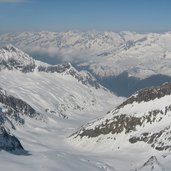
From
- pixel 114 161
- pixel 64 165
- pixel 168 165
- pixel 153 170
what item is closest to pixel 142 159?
pixel 114 161

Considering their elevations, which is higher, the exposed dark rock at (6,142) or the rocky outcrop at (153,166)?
the exposed dark rock at (6,142)

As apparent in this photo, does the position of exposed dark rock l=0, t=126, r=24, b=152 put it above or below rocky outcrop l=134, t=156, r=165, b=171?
above

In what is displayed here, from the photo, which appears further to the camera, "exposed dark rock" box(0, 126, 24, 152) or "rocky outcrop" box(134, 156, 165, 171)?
"rocky outcrop" box(134, 156, 165, 171)

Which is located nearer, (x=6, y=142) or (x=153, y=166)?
(x=6, y=142)

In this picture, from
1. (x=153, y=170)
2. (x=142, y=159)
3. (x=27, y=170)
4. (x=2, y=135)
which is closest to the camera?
(x=27, y=170)

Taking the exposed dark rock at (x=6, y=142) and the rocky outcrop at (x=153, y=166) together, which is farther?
the rocky outcrop at (x=153, y=166)

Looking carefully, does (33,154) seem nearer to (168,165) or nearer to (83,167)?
(83,167)

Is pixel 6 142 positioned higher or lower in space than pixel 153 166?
higher

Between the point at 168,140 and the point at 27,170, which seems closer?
the point at 27,170

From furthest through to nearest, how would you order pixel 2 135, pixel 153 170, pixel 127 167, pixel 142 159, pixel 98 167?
pixel 142 159, pixel 127 167, pixel 98 167, pixel 153 170, pixel 2 135

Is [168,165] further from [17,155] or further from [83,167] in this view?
[17,155]

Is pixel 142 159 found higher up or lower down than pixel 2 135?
lower down
